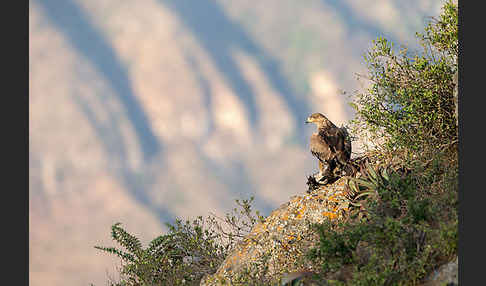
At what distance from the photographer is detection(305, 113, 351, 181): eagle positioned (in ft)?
37.8

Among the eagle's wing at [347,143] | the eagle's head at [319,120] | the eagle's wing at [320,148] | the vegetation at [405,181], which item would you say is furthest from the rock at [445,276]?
the eagle's head at [319,120]

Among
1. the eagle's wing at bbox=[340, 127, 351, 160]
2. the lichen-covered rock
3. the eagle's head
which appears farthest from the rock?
the eagle's head

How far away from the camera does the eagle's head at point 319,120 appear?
11922mm

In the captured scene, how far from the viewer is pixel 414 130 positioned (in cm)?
1189

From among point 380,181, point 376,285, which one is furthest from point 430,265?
point 380,181

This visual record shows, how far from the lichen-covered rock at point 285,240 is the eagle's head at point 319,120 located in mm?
1243

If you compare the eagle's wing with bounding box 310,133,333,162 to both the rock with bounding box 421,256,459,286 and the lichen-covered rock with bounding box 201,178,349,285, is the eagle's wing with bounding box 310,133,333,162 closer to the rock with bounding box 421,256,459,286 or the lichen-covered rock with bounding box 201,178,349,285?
the lichen-covered rock with bounding box 201,178,349,285

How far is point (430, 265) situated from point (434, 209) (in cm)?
88

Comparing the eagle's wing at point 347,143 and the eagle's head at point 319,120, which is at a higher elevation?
the eagle's head at point 319,120

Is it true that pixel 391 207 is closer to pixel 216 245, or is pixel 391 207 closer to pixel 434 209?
pixel 434 209

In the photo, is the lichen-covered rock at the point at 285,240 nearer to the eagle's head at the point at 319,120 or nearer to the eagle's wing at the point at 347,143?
the eagle's wing at the point at 347,143

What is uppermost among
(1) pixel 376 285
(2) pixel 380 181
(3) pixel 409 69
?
(3) pixel 409 69

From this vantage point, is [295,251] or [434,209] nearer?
[434,209]

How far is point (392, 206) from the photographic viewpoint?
9133 millimetres
